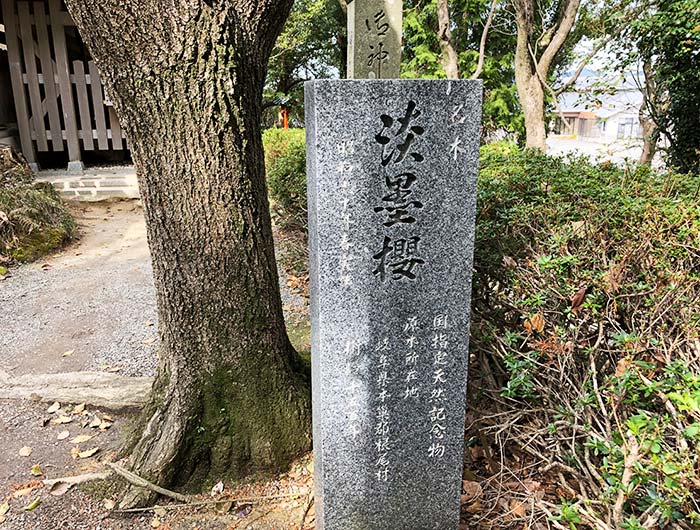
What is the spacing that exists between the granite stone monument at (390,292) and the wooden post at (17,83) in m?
9.80

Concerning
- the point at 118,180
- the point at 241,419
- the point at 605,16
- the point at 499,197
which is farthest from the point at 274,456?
the point at 605,16

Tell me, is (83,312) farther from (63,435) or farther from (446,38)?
(446,38)

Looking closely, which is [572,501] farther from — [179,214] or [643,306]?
[179,214]

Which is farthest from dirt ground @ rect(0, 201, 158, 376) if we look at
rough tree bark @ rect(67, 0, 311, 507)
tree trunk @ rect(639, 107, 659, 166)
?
tree trunk @ rect(639, 107, 659, 166)

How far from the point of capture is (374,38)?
4.17 metres

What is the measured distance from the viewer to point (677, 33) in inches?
254

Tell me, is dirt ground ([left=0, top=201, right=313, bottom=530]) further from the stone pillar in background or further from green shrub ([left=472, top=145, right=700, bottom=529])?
the stone pillar in background

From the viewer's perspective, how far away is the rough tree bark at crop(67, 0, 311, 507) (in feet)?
7.76

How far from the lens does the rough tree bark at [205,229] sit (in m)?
2.37

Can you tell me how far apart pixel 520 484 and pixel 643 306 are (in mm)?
1008

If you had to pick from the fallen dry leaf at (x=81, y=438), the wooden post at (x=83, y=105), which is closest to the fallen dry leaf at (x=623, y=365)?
the fallen dry leaf at (x=81, y=438)

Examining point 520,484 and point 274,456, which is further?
point 274,456

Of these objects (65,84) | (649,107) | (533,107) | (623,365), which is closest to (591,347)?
(623,365)

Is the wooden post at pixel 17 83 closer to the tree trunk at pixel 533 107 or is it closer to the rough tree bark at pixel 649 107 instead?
the tree trunk at pixel 533 107
